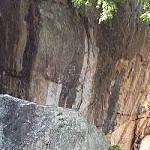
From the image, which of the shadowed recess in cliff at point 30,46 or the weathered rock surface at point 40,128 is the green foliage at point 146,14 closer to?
the weathered rock surface at point 40,128

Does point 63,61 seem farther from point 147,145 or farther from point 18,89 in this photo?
point 147,145

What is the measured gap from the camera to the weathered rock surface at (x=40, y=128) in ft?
17.3

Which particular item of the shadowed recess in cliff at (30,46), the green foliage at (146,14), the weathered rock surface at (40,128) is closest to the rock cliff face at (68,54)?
the shadowed recess in cliff at (30,46)

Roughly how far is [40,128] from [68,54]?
3.12m

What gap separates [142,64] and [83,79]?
1.39 metres

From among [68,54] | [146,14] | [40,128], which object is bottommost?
[40,128]

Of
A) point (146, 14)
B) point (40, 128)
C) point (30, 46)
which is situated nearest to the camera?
point (40, 128)

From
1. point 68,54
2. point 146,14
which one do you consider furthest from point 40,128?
point 68,54

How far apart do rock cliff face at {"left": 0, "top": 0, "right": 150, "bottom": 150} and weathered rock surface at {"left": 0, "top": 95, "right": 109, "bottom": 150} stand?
271cm

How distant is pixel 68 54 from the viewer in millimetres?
8258

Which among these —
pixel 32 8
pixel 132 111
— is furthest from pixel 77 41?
pixel 132 111

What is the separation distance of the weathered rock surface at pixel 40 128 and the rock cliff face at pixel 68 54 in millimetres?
2713

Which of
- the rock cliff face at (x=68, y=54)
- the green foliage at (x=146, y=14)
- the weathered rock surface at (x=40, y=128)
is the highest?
the green foliage at (x=146, y=14)

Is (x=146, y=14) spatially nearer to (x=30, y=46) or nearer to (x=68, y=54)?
(x=68, y=54)
